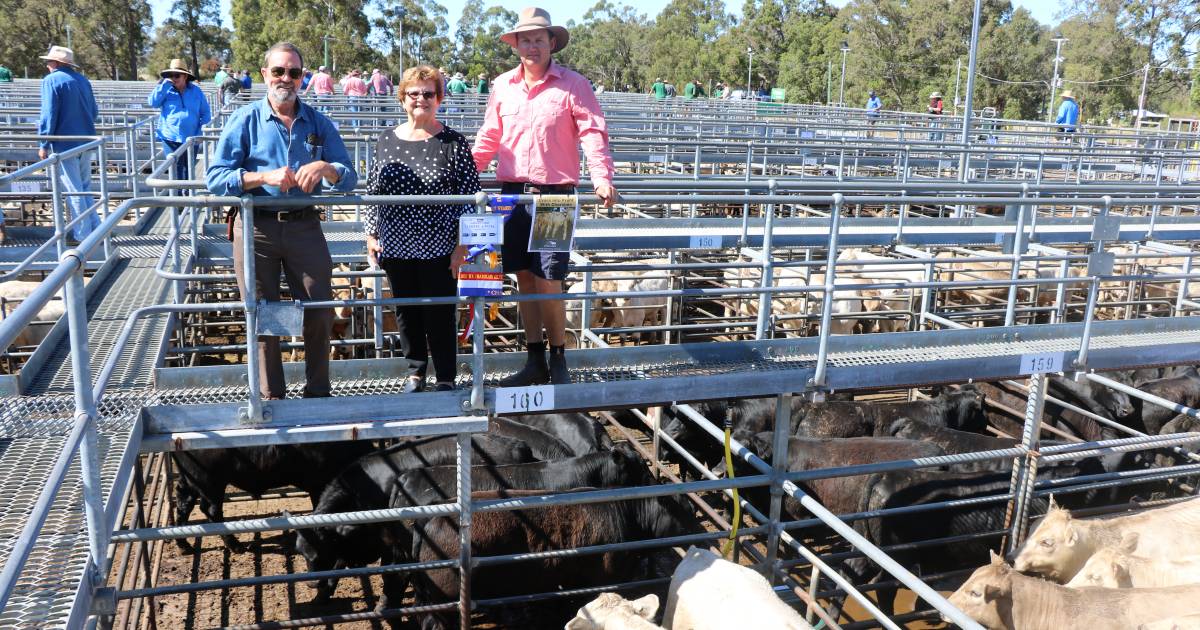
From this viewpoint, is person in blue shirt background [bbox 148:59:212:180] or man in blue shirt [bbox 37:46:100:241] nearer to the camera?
man in blue shirt [bbox 37:46:100:241]

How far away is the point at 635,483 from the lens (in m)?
7.08

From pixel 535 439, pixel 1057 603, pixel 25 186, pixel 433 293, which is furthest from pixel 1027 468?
pixel 25 186

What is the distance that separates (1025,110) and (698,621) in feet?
186

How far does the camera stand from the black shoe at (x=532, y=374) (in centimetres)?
517

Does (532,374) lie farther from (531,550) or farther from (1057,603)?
(1057,603)

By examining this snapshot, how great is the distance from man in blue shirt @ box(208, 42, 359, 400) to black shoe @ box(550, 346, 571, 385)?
1185mm

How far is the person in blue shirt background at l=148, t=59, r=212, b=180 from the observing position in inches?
458

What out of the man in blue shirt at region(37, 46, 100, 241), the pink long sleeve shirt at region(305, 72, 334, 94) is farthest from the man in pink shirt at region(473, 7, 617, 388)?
the pink long sleeve shirt at region(305, 72, 334, 94)

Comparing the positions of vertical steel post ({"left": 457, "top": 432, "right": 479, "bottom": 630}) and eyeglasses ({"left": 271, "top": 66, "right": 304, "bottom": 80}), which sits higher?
eyeglasses ({"left": 271, "top": 66, "right": 304, "bottom": 80})

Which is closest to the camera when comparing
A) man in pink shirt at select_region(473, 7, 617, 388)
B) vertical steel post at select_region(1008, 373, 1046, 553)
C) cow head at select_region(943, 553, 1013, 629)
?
man in pink shirt at select_region(473, 7, 617, 388)

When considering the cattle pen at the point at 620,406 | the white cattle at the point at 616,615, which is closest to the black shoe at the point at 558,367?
the cattle pen at the point at 620,406

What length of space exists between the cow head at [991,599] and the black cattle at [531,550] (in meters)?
2.17

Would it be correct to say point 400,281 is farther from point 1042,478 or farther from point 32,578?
point 1042,478

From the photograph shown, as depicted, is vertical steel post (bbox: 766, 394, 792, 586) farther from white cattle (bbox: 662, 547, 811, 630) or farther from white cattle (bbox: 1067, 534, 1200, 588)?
white cattle (bbox: 1067, 534, 1200, 588)
